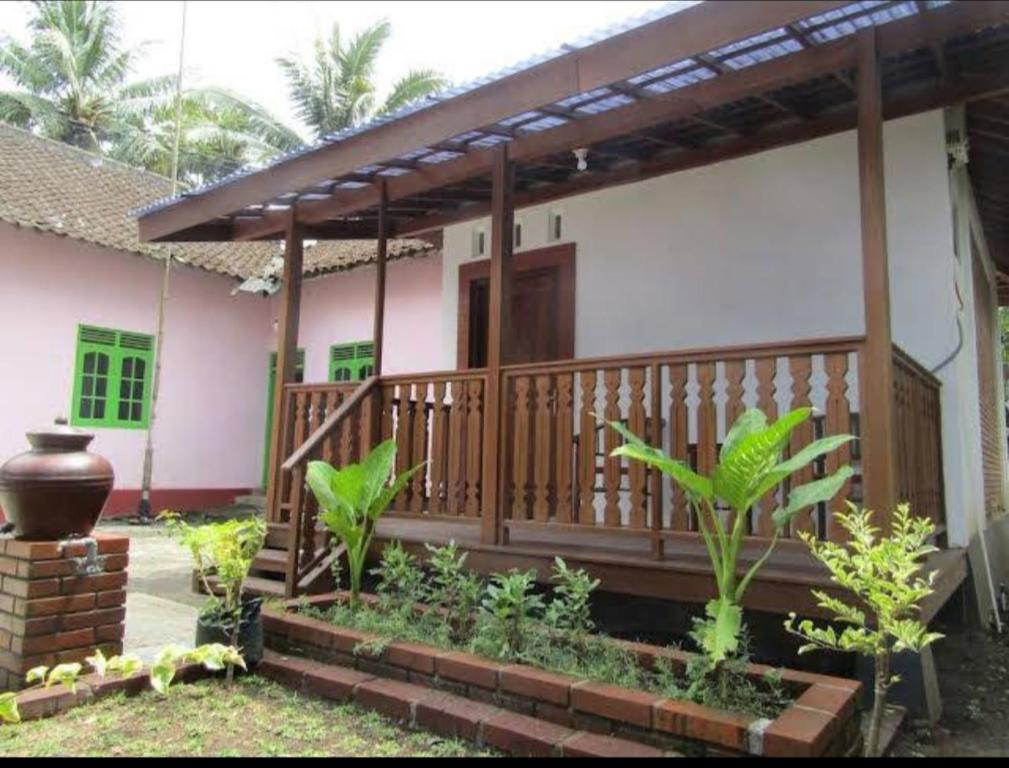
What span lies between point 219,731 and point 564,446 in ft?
7.62

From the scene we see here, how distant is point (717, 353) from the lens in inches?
159

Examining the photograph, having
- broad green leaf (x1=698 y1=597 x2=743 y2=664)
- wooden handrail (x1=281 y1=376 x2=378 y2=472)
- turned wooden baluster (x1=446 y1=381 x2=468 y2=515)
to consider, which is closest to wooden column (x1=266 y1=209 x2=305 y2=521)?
wooden handrail (x1=281 y1=376 x2=378 y2=472)

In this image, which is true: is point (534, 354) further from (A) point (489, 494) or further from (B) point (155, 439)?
(B) point (155, 439)

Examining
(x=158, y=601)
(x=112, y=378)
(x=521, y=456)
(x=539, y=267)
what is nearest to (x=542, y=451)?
(x=521, y=456)

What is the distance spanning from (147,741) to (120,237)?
9873mm

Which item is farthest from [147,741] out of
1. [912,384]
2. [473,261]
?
[473,261]

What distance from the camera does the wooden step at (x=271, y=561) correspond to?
5.48 m

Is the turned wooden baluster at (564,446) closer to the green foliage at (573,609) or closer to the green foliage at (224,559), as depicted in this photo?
the green foliage at (573,609)

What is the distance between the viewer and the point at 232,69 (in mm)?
21000

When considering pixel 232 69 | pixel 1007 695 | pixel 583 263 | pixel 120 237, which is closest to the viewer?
pixel 1007 695

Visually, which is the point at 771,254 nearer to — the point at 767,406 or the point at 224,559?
the point at 767,406

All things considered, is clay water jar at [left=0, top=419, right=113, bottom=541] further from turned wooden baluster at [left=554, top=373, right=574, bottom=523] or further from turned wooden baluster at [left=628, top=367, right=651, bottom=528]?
turned wooden baluster at [left=628, top=367, right=651, bottom=528]

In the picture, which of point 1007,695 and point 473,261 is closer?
point 1007,695

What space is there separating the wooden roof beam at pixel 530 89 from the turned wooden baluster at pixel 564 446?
162 centimetres
